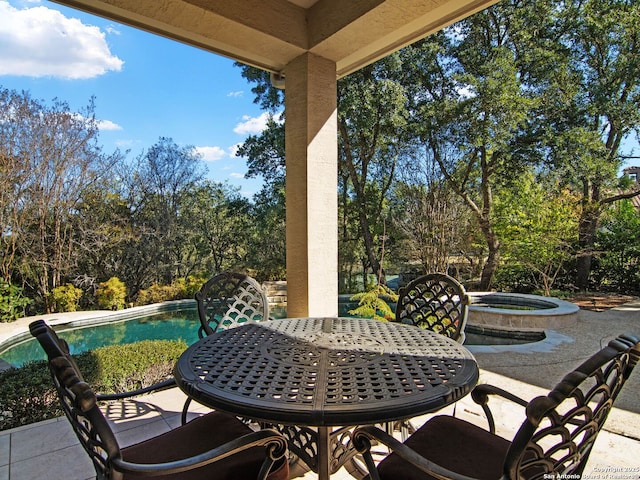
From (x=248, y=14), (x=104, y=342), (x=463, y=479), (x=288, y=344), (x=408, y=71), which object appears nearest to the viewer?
(x=463, y=479)

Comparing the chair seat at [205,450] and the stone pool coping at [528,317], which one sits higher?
the chair seat at [205,450]

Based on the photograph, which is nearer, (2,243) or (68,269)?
(2,243)

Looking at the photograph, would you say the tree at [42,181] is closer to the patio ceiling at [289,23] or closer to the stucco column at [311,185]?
the patio ceiling at [289,23]

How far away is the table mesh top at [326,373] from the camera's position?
1047 mm

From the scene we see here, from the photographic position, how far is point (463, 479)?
3.15 feet

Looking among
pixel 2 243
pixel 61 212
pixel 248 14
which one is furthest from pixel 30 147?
pixel 248 14

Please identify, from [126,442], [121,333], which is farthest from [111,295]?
[126,442]

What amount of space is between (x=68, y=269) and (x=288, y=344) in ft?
27.7

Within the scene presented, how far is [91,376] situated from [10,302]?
5.69m

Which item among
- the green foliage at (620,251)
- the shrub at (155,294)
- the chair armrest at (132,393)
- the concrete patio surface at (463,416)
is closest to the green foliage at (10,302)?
the shrub at (155,294)

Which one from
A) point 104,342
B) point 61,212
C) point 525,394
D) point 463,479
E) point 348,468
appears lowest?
point 104,342

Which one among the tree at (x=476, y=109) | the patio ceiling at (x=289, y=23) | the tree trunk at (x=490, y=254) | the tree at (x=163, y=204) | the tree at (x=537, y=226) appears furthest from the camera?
the tree at (x=163, y=204)

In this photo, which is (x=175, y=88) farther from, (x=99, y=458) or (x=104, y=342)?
(x=99, y=458)

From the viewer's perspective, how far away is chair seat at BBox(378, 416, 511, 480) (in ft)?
3.94
